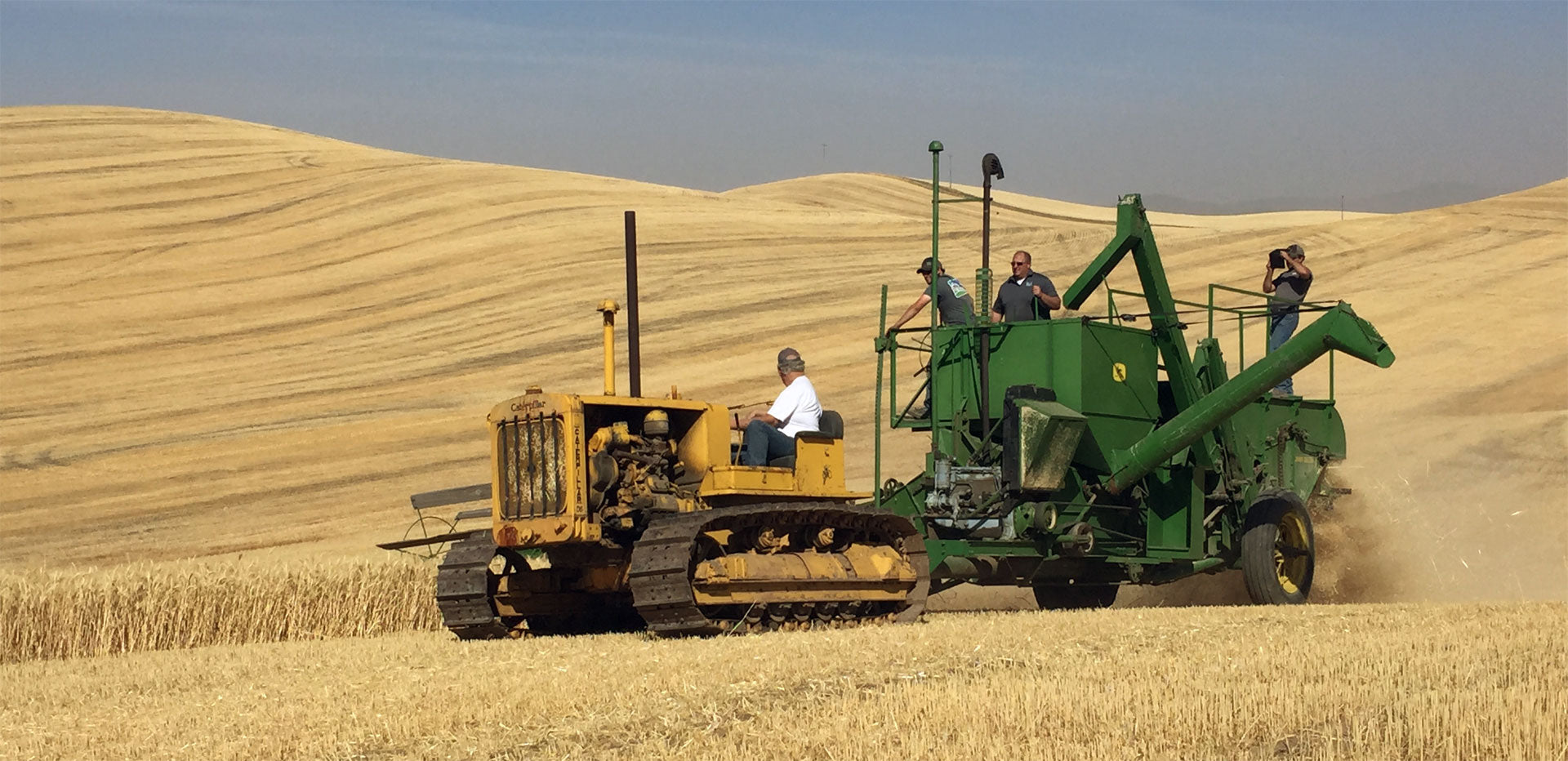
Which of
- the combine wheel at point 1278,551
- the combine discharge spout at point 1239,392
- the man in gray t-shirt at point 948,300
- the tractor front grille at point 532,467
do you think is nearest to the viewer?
the tractor front grille at point 532,467

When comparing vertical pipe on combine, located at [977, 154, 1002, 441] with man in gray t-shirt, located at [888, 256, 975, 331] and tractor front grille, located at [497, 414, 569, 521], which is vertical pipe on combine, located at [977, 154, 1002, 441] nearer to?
man in gray t-shirt, located at [888, 256, 975, 331]

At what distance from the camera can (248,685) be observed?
11.6m

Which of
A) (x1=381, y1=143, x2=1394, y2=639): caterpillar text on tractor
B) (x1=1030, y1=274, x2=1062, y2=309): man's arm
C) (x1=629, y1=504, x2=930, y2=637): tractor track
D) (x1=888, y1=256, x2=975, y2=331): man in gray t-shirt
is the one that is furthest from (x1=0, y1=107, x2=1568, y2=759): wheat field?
(x1=1030, y1=274, x2=1062, y2=309): man's arm

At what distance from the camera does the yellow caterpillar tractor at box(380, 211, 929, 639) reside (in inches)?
523

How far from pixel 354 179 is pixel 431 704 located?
37154mm

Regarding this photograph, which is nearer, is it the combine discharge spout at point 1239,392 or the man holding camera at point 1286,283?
the combine discharge spout at point 1239,392

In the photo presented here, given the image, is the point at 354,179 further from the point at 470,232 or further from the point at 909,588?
the point at 909,588

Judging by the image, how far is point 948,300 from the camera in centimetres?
1714

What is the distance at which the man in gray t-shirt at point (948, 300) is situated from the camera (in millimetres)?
16688

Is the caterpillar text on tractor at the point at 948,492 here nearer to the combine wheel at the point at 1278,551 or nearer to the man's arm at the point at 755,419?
the combine wheel at the point at 1278,551

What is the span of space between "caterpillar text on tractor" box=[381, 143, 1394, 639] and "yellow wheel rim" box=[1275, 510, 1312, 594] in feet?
0.08

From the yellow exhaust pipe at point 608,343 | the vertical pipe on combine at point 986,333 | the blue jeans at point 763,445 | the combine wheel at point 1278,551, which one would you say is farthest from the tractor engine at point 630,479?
the combine wheel at point 1278,551

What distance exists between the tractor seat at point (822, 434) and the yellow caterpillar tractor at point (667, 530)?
0.01 metres

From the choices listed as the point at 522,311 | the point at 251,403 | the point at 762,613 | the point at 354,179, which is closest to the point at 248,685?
the point at 762,613
